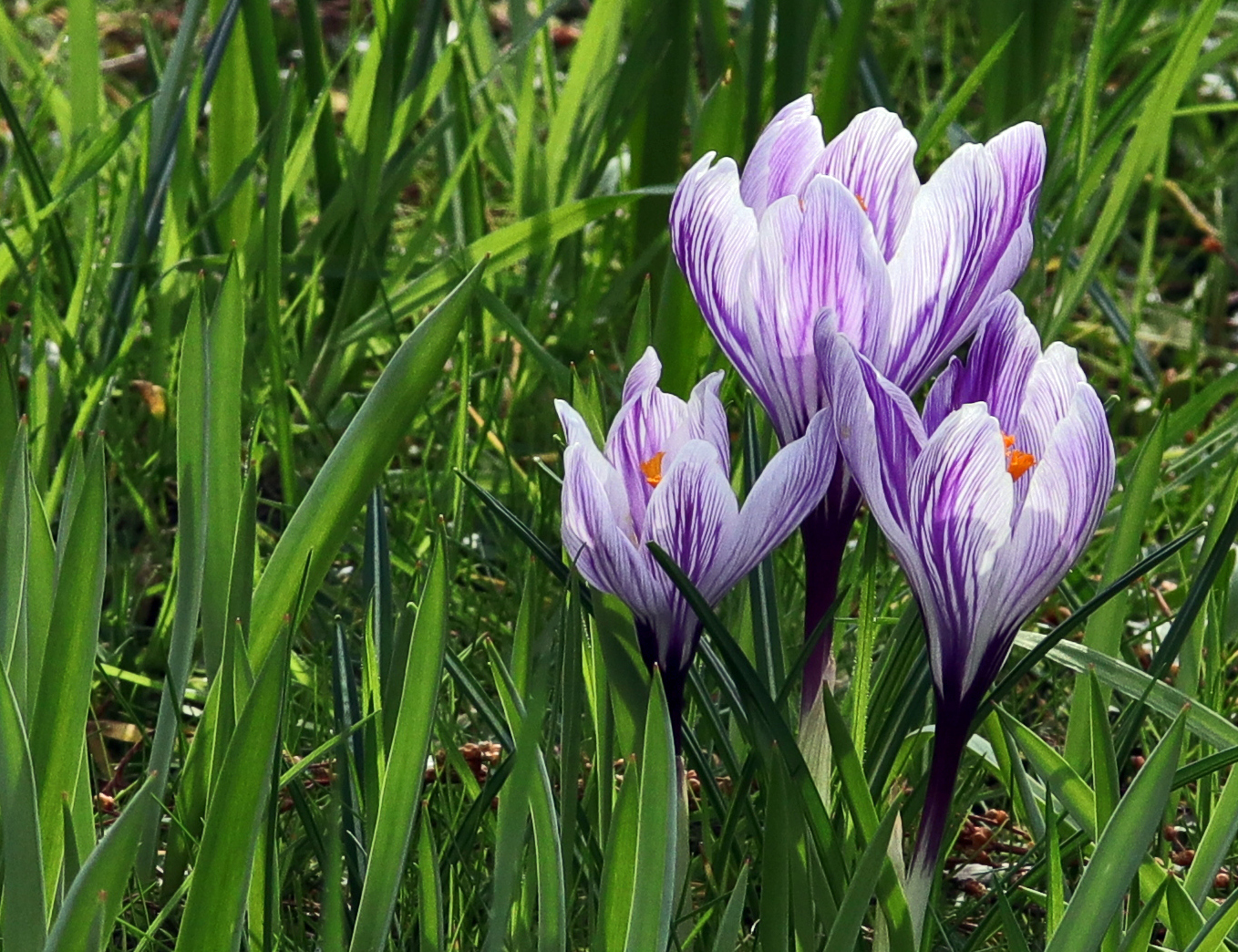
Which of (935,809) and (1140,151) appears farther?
(1140,151)

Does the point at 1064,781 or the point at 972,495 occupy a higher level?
the point at 972,495

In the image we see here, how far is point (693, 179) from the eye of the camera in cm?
74

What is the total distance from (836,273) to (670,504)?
14 centimetres

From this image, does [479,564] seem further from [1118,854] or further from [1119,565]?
[1118,854]

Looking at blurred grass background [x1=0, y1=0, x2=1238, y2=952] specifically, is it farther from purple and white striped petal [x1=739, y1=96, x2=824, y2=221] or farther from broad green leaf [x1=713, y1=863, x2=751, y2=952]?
purple and white striped petal [x1=739, y1=96, x2=824, y2=221]

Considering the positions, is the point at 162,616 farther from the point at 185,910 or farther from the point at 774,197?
the point at 774,197

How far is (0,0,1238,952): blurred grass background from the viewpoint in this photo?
72 cm

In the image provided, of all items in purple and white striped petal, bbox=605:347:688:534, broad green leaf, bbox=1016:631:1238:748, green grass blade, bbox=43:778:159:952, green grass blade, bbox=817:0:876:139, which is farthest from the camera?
green grass blade, bbox=817:0:876:139

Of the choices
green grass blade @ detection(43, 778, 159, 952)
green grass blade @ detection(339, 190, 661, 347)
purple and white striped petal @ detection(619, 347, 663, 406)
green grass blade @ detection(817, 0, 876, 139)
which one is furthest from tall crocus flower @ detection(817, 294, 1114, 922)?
green grass blade @ detection(817, 0, 876, 139)

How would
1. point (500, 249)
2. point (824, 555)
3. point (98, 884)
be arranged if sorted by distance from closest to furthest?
point (98, 884), point (824, 555), point (500, 249)

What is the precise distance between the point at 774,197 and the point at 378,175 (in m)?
0.90

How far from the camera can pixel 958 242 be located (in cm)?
72

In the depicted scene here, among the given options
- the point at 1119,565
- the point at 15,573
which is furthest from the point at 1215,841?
the point at 15,573

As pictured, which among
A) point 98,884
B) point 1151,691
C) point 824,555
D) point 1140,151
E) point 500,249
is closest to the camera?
point 98,884
